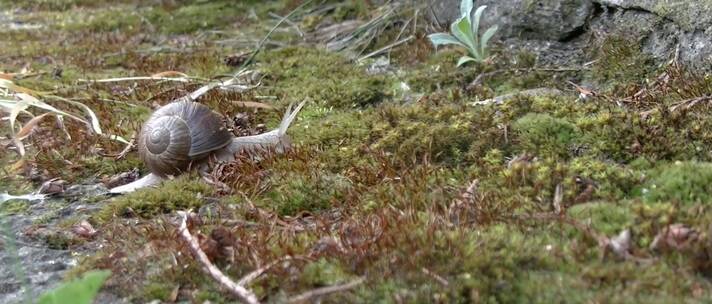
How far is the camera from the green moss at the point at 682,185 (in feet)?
10.2

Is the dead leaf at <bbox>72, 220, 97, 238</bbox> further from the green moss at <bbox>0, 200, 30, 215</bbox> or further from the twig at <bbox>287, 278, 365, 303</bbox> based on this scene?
the twig at <bbox>287, 278, 365, 303</bbox>

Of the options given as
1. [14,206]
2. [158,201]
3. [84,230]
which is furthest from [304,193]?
[14,206]

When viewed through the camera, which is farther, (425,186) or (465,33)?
(465,33)

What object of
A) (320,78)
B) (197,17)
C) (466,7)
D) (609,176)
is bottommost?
(197,17)

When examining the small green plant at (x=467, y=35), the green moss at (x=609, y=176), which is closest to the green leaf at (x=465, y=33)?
the small green plant at (x=467, y=35)

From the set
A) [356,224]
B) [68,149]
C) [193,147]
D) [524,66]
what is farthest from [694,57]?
[68,149]

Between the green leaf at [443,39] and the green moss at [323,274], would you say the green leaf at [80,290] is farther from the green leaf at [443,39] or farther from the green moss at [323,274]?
the green leaf at [443,39]

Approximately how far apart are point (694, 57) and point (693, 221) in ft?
7.01

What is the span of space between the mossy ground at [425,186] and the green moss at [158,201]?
0.04ft

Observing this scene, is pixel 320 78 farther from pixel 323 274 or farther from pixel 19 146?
pixel 323 274

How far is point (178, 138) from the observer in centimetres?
432

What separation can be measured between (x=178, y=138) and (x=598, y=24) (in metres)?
2.89

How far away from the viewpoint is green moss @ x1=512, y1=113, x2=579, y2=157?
389cm

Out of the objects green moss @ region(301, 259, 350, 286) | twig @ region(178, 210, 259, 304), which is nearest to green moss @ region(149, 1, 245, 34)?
twig @ region(178, 210, 259, 304)
